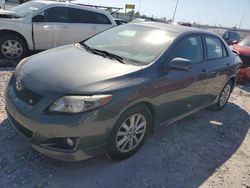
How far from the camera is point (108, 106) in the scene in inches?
128

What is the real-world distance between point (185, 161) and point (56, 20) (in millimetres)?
5599

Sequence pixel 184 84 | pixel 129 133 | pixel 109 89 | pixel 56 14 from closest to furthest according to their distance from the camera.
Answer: pixel 109 89 < pixel 129 133 < pixel 184 84 < pixel 56 14

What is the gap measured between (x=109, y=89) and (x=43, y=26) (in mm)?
5246

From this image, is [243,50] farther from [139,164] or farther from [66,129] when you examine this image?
[66,129]

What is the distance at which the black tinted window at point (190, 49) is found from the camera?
4.36m

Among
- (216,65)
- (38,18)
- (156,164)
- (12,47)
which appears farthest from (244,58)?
(156,164)

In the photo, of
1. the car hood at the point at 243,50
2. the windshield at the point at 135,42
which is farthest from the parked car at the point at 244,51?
the windshield at the point at 135,42

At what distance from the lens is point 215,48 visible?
5.55 meters

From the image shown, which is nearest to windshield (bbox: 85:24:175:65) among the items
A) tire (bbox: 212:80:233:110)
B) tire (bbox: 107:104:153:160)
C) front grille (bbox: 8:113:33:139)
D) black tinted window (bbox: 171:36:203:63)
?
black tinted window (bbox: 171:36:203:63)

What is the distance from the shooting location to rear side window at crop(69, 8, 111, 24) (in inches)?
335

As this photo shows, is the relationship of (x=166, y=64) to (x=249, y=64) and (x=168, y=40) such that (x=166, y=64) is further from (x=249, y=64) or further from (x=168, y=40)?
(x=249, y=64)

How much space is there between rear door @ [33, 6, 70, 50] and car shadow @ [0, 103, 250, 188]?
161 inches

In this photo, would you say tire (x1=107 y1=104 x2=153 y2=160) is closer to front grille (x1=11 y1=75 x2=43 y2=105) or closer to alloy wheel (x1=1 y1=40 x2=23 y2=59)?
front grille (x1=11 y1=75 x2=43 y2=105)

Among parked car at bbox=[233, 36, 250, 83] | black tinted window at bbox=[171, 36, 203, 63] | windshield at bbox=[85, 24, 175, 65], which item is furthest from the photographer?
parked car at bbox=[233, 36, 250, 83]
